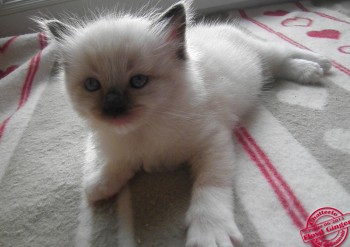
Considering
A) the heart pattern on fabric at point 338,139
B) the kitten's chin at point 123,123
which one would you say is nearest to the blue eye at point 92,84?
the kitten's chin at point 123,123

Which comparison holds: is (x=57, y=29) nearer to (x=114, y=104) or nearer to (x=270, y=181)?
(x=114, y=104)

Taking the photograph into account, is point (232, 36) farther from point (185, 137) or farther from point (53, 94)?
point (53, 94)

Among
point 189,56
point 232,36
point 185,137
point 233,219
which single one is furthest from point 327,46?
point 233,219

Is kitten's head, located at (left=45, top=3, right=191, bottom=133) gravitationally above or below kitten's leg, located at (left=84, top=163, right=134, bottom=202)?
above

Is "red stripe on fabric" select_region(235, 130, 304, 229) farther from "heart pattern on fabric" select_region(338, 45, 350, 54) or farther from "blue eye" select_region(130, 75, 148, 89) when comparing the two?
"heart pattern on fabric" select_region(338, 45, 350, 54)

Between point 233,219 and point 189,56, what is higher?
point 189,56

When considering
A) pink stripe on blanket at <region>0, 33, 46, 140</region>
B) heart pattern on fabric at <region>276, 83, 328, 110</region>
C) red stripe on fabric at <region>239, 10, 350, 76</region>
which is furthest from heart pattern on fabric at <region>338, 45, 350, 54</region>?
pink stripe on blanket at <region>0, 33, 46, 140</region>
